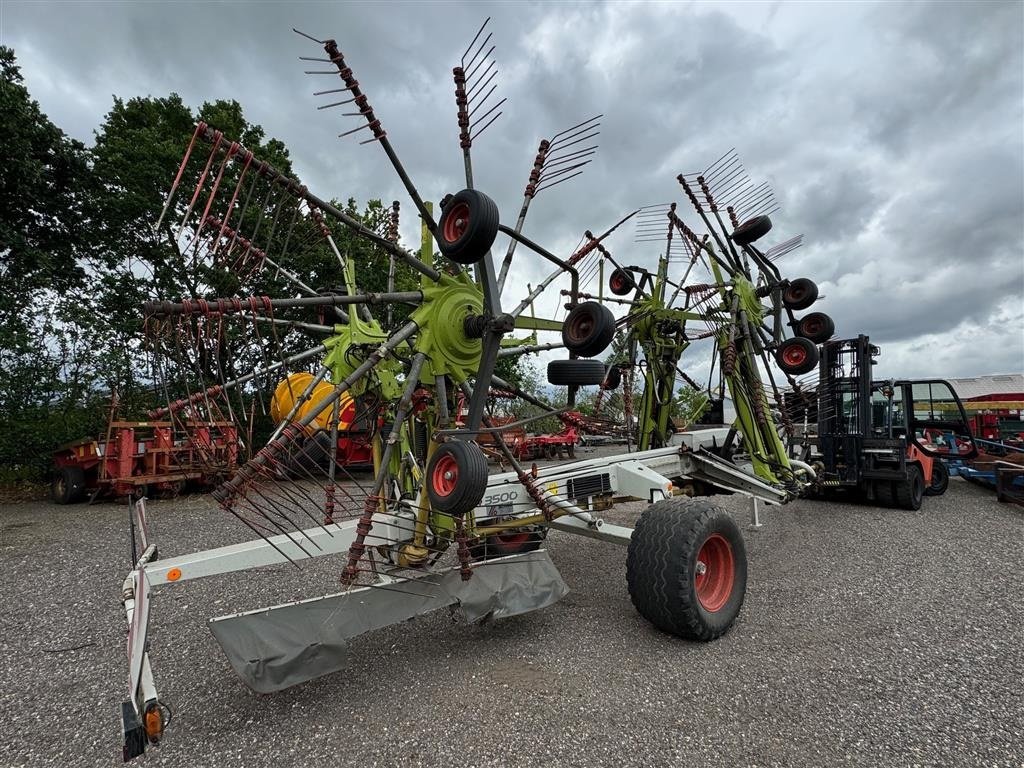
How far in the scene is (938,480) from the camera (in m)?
11.6

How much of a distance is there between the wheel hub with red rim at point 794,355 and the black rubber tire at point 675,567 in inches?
145

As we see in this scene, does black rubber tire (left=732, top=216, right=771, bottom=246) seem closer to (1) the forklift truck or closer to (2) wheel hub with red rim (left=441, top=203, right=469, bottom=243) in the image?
(1) the forklift truck

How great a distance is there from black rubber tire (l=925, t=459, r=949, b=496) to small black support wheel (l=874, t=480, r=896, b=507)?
247 cm

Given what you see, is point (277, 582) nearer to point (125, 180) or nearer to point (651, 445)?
point (651, 445)

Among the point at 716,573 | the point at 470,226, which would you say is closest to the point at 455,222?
the point at 470,226

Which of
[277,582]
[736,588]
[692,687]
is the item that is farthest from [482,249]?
[277,582]

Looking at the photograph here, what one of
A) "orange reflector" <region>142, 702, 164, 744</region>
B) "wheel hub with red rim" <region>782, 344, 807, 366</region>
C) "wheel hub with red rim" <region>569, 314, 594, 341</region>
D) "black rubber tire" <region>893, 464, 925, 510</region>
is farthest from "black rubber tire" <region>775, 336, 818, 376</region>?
"orange reflector" <region>142, 702, 164, 744</region>

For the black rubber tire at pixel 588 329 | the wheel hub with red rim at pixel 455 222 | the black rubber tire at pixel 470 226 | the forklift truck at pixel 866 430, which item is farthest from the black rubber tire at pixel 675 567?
the forklift truck at pixel 866 430

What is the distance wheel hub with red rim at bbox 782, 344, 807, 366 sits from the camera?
7048 mm

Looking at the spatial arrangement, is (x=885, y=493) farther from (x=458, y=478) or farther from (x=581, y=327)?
(x=458, y=478)

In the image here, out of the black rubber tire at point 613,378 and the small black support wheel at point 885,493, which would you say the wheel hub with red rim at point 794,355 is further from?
the small black support wheel at point 885,493

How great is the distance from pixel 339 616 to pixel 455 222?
253 centimetres

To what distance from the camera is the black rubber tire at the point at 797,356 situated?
6.96 m

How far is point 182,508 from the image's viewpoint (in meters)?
10.2
